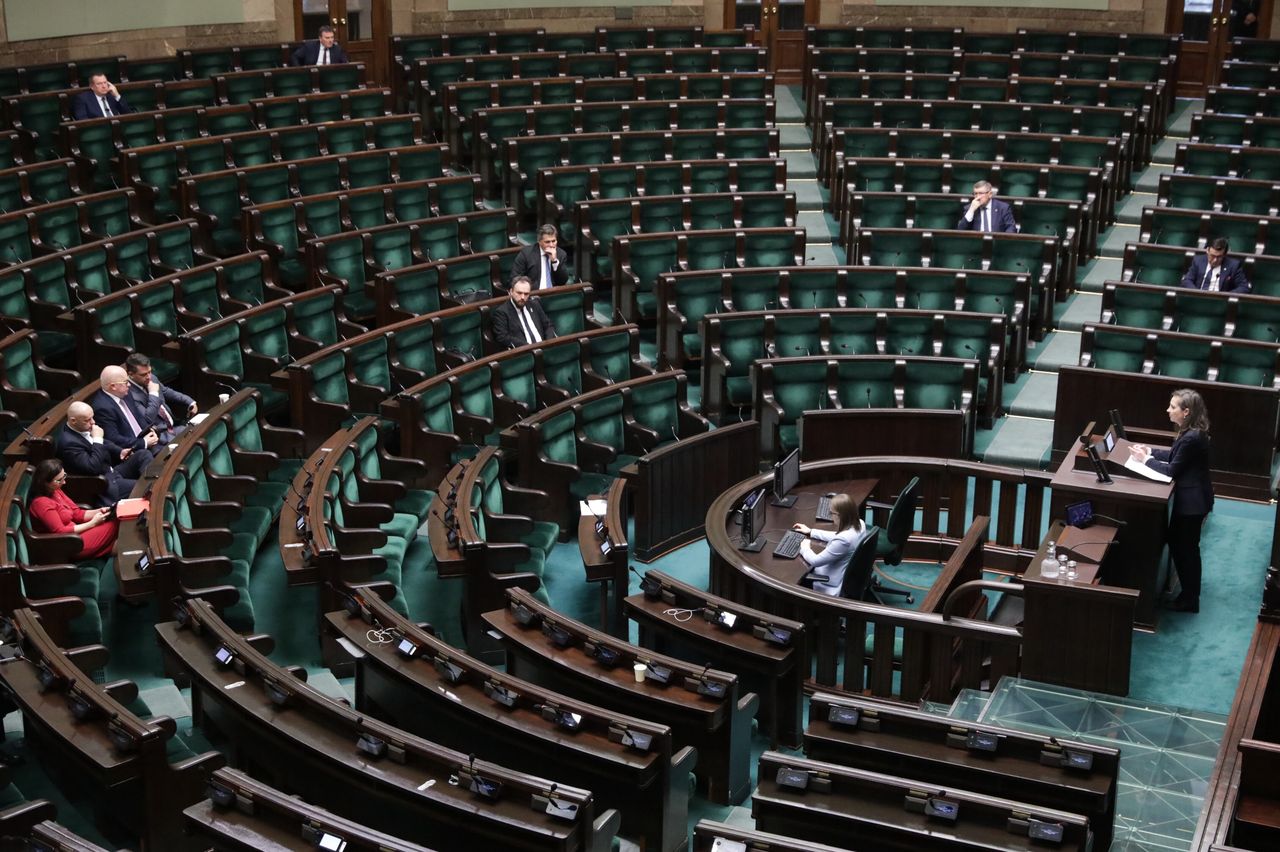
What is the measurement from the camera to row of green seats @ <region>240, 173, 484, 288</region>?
19.3 ft

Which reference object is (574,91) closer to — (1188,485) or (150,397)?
(150,397)

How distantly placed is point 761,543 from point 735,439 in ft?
2.34

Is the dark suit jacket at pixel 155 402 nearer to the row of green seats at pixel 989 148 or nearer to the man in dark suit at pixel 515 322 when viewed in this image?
the man in dark suit at pixel 515 322

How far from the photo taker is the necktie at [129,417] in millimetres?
4371

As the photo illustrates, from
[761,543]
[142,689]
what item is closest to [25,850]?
[142,689]

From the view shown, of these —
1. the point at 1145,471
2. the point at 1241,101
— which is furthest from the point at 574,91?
the point at 1145,471

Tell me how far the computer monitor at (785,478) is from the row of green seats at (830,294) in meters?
1.23

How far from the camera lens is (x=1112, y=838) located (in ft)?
9.84

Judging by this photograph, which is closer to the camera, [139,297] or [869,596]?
[869,596]

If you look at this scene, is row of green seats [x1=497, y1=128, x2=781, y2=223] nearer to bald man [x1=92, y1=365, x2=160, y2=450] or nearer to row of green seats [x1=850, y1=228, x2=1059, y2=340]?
row of green seats [x1=850, y1=228, x2=1059, y2=340]

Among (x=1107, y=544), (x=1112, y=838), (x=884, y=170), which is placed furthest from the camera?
(x=884, y=170)

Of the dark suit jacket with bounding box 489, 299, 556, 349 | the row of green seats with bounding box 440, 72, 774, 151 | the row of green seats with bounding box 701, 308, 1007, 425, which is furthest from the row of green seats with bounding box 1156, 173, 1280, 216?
the dark suit jacket with bounding box 489, 299, 556, 349

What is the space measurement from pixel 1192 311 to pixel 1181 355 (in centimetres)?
33

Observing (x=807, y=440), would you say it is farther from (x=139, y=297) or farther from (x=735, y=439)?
(x=139, y=297)
